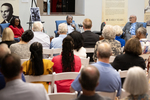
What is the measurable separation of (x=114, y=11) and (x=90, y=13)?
1019 mm

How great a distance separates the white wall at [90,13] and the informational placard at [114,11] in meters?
0.17

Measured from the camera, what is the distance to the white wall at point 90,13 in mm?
9617

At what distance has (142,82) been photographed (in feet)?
7.24

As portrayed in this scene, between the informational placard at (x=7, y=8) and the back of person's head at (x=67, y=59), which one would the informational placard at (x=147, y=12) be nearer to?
the informational placard at (x=7, y=8)

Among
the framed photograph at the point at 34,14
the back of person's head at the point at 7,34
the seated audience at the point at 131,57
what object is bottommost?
the seated audience at the point at 131,57

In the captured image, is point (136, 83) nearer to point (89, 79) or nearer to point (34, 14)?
point (89, 79)

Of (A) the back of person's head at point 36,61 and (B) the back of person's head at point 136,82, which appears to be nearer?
(B) the back of person's head at point 136,82

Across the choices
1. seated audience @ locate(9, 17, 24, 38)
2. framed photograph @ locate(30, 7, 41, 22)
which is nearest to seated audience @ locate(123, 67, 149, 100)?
seated audience @ locate(9, 17, 24, 38)

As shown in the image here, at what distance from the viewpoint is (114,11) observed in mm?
10508

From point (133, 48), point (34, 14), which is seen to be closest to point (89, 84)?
point (133, 48)

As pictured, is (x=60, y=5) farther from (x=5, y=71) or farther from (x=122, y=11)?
(x=5, y=71)

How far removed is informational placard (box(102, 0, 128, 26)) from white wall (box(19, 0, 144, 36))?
0.57 feet

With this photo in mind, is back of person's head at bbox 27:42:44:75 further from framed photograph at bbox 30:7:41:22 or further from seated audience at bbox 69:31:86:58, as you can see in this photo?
framed photograph at bbox 30:7:41:22

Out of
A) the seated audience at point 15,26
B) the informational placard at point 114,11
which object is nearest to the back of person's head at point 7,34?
the seated audience at point 15,26
